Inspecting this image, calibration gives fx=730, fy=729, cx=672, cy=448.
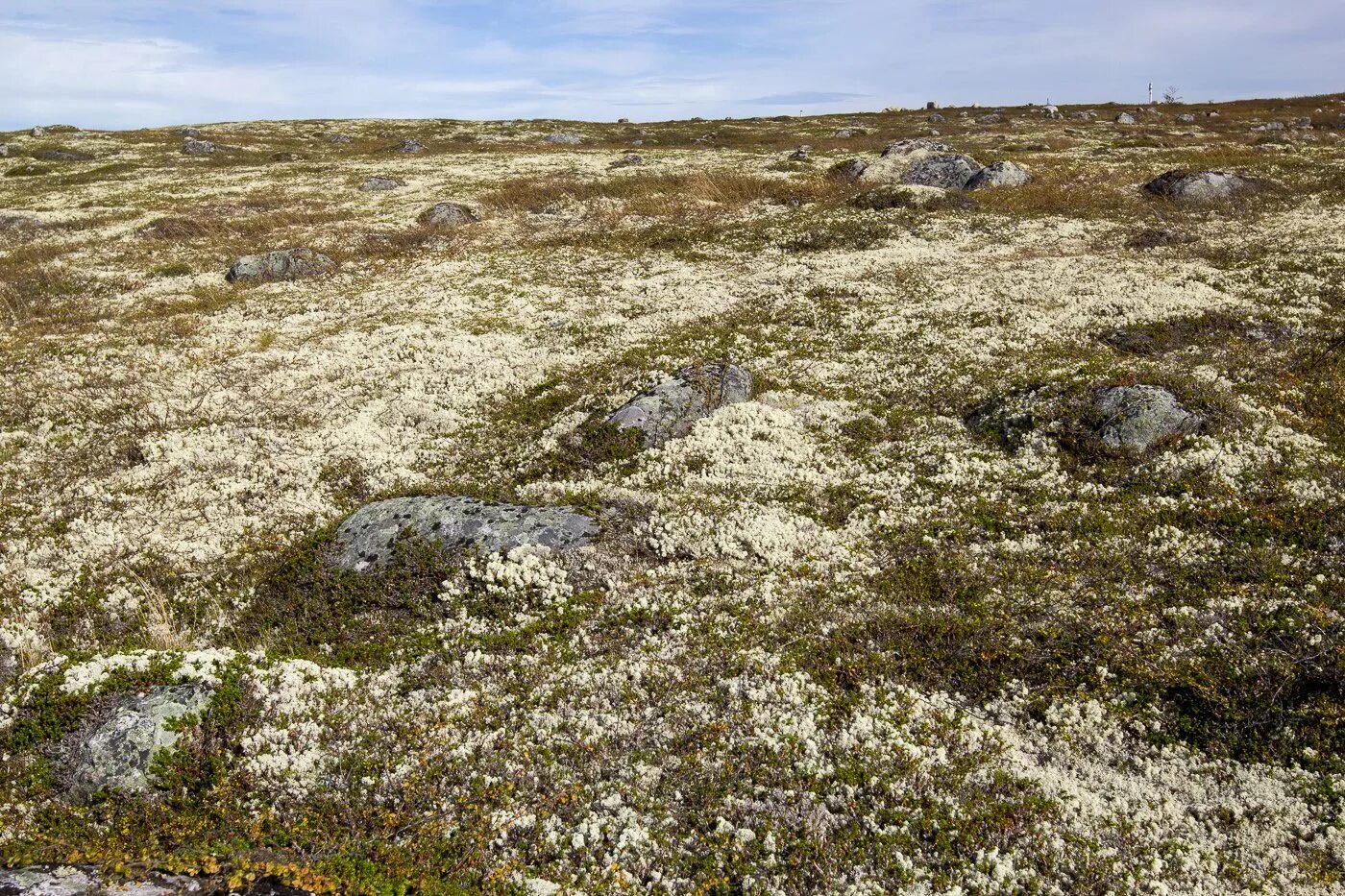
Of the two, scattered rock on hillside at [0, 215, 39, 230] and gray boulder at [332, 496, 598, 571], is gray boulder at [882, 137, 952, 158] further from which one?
scattered rock on hillside at [0, 215, 39, 230]

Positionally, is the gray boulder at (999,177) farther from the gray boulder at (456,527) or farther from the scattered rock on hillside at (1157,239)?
the gray boulder at (456,527)

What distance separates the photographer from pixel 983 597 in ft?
40.2

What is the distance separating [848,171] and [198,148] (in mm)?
79229

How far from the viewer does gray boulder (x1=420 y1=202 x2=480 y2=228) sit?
1799 inches

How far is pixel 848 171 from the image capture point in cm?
5247

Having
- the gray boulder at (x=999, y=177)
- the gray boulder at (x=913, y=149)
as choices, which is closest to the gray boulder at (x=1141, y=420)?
the gray boulder at (x=999, y=177)

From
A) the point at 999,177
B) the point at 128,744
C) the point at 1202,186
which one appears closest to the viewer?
the point at 128,744

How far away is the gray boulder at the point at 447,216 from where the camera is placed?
4569 centimetres

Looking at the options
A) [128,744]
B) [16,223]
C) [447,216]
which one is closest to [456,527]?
[128,744]

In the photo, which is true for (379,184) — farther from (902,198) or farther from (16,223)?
(902,198)

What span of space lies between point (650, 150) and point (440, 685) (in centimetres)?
8241

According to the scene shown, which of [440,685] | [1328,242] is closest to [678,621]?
[440,685]

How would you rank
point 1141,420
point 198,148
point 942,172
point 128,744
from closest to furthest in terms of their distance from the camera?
point 128,744 → point 1141,420 → point 942,172 → point 198,148

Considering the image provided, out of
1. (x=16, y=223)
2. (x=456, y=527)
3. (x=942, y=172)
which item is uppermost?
(x=942, y=172)
